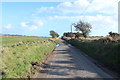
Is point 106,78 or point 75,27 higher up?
point 75,27

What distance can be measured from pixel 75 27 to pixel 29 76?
73398mm

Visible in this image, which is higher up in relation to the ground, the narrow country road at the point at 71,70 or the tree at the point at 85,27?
the tree at the point at 85,27

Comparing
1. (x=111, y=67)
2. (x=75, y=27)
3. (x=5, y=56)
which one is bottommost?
(x=111, y=67)

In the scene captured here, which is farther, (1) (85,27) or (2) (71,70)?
(1) (85,27)

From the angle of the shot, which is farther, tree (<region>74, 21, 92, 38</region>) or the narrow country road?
tree (<region>74, 21, 92, 38</region>)

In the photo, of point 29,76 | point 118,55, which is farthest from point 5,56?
point 118,55

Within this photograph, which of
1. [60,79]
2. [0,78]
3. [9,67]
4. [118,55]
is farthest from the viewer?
[118,55]

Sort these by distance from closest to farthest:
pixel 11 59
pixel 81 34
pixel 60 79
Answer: pixel 60 79 → pixel 11 59 → pixel 81 34

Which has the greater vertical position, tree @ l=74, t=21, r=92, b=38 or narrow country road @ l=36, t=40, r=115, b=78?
tree @ l=74, t=21, r=92, b=38

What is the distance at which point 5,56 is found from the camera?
13.2 m

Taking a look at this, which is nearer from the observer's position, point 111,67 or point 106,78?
point 106,78

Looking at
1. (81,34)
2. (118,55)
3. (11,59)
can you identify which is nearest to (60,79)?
(11,59)

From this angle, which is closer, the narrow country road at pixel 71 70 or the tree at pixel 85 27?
the narrow country road at pixel 71 70

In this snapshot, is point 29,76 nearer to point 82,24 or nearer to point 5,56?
point 5,56
